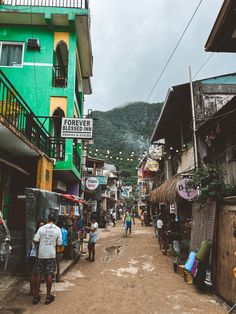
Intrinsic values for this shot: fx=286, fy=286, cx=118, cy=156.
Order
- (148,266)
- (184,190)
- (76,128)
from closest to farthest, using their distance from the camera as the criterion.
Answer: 1. (76,128)
2. (184,190)
3. (148,266)

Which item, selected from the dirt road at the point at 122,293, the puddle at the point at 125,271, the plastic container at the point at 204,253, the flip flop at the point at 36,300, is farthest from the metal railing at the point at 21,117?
the plastic container at the point at 204,253

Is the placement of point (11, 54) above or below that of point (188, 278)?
above

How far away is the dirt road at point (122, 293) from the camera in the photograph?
6043 mm

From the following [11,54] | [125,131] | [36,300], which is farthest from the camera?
[125,131]

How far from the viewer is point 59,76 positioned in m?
15.5

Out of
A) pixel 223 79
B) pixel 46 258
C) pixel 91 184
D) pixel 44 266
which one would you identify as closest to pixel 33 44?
pixel 223 79

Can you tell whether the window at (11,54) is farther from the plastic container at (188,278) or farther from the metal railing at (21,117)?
the plastic container at (188,278)

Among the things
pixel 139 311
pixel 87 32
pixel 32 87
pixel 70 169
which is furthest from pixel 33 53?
pixel 139 311

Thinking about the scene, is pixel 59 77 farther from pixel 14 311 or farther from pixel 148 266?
pixel 14 311

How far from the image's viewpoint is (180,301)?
6668 millimetres

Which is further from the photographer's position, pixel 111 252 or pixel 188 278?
pixel 111 252

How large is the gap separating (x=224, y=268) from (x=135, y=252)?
316 inches

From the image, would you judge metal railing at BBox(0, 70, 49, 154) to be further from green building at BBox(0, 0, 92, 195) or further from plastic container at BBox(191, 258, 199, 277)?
plastic container at BBox(191, 258, 199, 277)

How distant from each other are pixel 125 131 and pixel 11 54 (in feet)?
261
